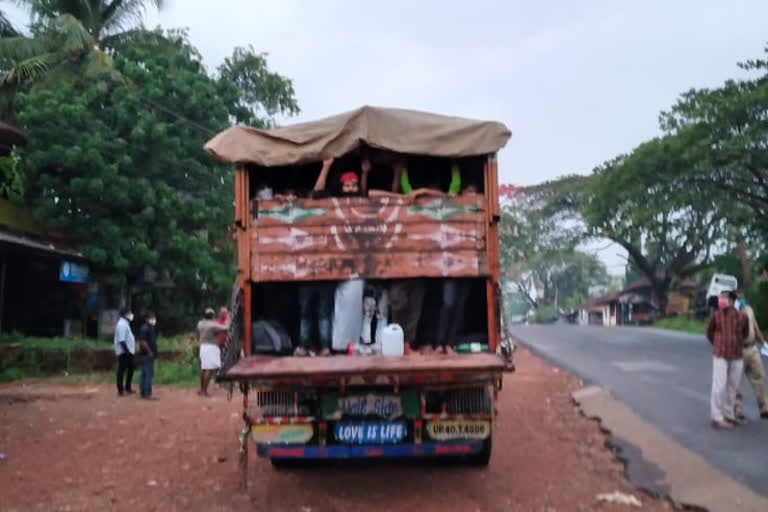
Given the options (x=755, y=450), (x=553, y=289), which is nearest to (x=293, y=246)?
(x=755, y=450)

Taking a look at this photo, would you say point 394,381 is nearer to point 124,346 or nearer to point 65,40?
point 124,346

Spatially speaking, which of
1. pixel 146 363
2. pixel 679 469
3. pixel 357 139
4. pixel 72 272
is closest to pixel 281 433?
pixel 357 139

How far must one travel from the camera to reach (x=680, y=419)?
8.70m

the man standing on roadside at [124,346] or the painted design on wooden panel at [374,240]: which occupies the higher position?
the painted design on wooden panel at [374,240]

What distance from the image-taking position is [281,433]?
5.56m

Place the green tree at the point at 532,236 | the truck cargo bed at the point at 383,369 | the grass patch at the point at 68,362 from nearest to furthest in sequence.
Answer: the truck cargo bed at the point at 383,369
the grass patch at the point at 68,362
the green tree at the point at 532,236

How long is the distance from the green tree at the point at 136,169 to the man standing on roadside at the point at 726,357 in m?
11.5

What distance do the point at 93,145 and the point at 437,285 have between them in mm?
11293

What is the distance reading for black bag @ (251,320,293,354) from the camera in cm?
621

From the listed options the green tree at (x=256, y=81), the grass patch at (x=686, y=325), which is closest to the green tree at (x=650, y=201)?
the grass patch at (x=686, y=325)

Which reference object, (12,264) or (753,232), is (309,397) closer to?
(12,264)

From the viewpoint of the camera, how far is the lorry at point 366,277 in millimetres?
5477

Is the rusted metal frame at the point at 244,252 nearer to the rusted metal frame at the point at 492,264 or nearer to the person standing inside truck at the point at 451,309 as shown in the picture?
the person standing inside truck at the point at 451,309

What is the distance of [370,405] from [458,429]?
68 centimetres
